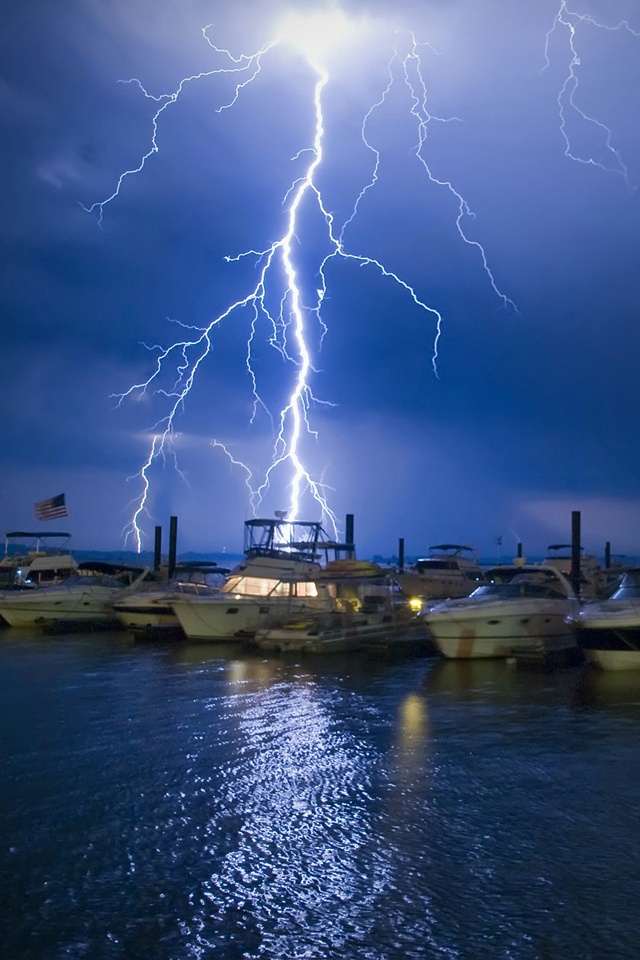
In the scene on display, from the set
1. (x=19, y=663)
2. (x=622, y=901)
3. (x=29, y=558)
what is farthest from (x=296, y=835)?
(x=29, y=558)

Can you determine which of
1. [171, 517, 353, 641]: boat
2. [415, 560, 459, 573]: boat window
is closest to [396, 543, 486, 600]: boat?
[415, 560, 459, 573]: boat window

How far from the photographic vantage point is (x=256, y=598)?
26.7m

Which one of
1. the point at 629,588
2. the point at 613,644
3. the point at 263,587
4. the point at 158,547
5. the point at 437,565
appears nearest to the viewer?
the point at 613,644

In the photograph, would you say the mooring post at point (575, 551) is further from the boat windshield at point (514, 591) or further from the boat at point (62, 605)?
the boat at point (62, 605)

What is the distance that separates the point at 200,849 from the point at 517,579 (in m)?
18.9

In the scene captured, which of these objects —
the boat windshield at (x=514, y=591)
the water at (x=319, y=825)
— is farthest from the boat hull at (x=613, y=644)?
the boat windshield at (x=514, y=591)

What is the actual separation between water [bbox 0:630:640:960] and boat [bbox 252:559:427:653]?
24.4ft

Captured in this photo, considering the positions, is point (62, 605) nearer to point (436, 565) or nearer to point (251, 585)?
point (251, 585)

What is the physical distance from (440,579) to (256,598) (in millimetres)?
15214

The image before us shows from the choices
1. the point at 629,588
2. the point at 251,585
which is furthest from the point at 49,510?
the point at 629,588

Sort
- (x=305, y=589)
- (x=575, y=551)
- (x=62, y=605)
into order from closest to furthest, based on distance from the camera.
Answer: (x=305, y=589)
(x=62, y=605)
(x=575, y=551)

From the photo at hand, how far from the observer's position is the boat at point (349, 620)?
23969 millimetres

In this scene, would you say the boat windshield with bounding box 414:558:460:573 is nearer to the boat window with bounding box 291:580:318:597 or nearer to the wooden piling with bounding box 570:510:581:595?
the wooden piling with bounding box 570:510:581:595

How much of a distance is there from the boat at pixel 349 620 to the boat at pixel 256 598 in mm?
410
